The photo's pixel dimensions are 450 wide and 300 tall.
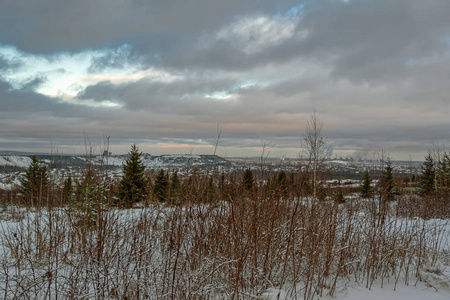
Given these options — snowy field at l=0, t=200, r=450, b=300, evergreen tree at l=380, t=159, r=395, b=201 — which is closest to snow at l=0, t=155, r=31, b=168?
snowy field at l=0, t=200, r=450, b=300

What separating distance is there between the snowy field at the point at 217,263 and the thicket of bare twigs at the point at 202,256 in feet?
0.06

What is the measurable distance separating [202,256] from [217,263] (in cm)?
42

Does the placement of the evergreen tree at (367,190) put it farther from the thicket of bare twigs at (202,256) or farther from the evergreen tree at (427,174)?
the evergreen tree at (427,174)

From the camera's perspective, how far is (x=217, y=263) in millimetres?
3332

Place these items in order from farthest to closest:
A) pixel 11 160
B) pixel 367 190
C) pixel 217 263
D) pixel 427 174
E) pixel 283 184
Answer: pixel 427 174 < pixel 11 160 < pixel 367 190 < pixel 283 184 < pixel 217 263

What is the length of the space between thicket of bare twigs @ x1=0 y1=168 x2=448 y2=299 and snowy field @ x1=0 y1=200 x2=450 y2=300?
0.06 feet

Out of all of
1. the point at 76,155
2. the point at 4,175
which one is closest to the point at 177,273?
the point at 76,155

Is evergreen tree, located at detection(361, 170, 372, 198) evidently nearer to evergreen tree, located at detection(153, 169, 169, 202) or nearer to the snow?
evergreen tree, located at detection(153, 169, 169, 202)

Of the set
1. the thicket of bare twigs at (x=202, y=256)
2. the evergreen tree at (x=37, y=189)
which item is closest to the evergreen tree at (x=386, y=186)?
the thicket of bare twigs at (x=202, y=256)

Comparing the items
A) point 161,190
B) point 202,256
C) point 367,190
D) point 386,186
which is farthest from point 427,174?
point 202,256

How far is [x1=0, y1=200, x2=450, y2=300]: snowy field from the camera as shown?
2.83 m

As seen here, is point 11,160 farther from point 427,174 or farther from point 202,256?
point 427,174

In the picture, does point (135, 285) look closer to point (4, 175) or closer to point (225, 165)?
point (225, 165)

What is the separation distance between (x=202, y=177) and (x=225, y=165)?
33.5 inches
